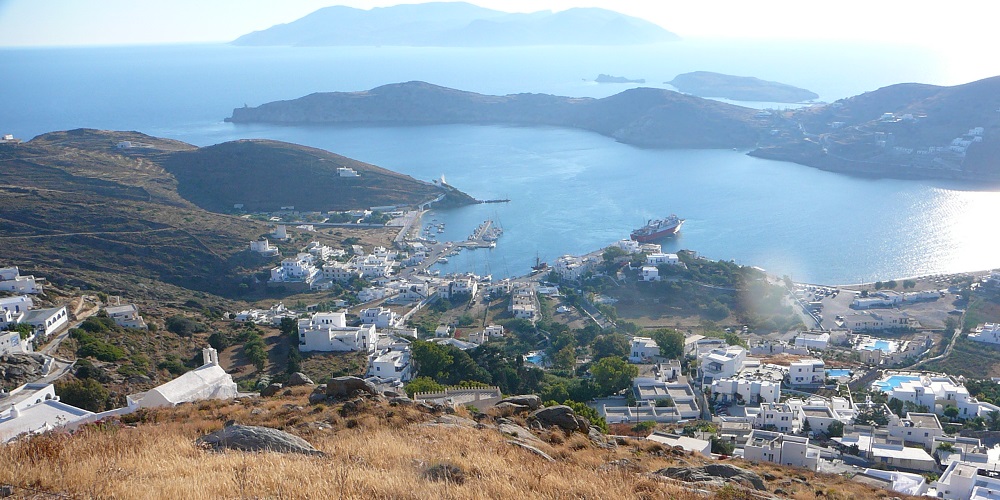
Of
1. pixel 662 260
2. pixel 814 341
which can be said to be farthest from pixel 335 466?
pixel 662 260

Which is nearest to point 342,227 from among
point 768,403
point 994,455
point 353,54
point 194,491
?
point 768,403

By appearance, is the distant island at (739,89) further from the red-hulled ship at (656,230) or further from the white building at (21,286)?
the white building at (21,286)

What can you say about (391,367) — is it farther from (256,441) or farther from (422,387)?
(256,441)

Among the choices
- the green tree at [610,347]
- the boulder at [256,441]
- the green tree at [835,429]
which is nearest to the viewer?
the boulder at [256,441]

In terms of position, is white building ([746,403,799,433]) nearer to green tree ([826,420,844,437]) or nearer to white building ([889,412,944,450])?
green tree ([826,420,844,437])

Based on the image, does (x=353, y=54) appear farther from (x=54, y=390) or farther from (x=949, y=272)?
(x=54, y=390)

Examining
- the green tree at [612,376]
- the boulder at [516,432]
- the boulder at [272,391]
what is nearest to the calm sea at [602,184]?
the green tree at [612,376]
